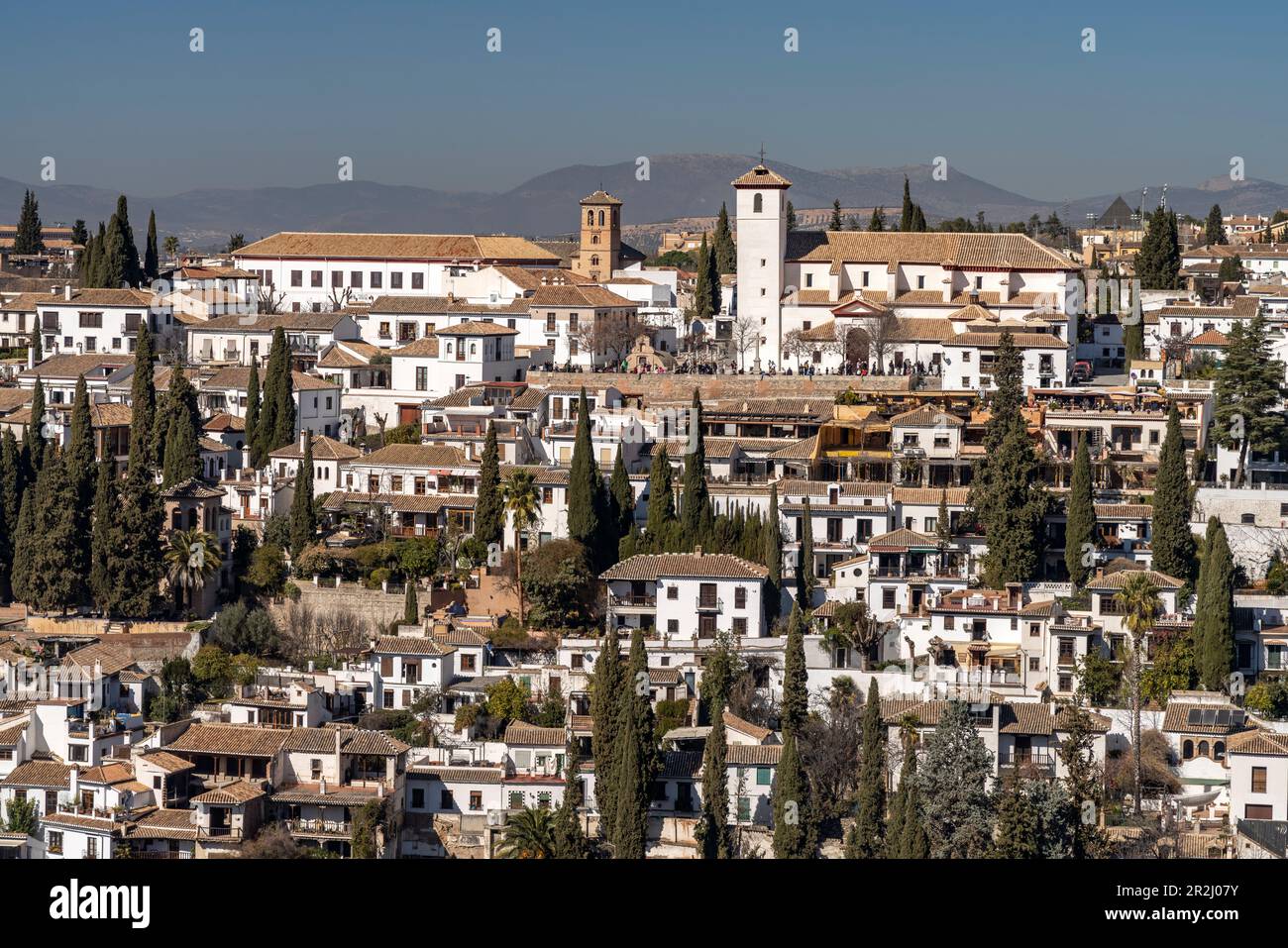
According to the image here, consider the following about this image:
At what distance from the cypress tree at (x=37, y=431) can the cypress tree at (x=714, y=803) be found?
1358cm

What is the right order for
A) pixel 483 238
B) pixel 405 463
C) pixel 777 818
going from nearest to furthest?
pixel 777 818 → pixel 405 463 → pixel 483 238

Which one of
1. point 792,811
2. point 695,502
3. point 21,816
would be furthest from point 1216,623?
point 21,816

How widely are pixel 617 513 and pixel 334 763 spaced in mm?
7302

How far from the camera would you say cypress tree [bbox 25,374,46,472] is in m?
31.4

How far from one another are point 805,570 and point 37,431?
13024 millimetres

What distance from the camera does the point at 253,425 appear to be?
3422 cm

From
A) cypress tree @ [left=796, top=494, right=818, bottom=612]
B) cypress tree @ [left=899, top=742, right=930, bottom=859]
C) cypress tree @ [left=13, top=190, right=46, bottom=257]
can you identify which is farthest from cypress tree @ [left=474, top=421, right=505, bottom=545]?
cypress tree @ [left=13, top=190, right=46, bottom=257]

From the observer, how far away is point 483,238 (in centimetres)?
4831

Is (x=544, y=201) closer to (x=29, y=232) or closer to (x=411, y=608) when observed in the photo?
(x=29, y=232)

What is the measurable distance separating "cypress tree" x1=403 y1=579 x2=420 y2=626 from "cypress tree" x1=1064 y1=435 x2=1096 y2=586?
9.53m

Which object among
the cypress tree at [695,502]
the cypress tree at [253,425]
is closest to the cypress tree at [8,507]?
the cypress tree at [253,425]

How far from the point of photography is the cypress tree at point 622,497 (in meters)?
29.9
